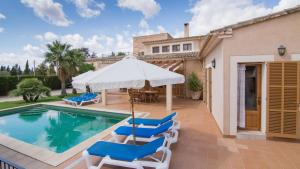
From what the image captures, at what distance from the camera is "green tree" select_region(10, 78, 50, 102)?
2502 centimetres

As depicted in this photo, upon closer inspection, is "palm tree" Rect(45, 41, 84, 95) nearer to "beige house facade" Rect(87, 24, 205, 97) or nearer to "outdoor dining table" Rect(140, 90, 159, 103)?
"beige house facade" Rect(87, 24, 205, 97)

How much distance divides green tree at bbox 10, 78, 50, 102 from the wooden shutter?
1180 inches

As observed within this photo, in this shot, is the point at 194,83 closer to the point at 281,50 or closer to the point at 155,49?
the point at 281,50

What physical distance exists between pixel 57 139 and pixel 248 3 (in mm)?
25645

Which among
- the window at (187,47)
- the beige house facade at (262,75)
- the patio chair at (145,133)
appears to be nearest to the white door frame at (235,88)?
the beige house facade at (262,75)

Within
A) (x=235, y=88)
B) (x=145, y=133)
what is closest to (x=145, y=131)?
(x=145, y=133)

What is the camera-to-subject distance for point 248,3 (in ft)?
67.5

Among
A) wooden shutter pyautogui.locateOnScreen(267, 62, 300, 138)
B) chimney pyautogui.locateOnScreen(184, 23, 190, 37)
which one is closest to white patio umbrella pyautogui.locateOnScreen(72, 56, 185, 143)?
wooden shutter pyautogui.locateOnScreen(267, 62, 300, 138)

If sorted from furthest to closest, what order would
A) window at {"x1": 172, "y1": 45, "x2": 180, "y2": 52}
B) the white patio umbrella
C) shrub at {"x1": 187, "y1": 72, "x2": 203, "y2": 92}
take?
window at {"x1": 172, "y1": 45, "x2": 180, "y2": 52}
shrub at {"x1": 187, "y1": 72, "x2": 203, "y2": 92}
the white patio umbrella

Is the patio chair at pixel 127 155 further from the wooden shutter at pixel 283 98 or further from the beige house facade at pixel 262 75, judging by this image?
the wooden shutter at pixel 283 98

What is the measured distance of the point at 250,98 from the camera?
1084cm

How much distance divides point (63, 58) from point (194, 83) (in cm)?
2280

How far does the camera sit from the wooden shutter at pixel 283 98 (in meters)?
9.06

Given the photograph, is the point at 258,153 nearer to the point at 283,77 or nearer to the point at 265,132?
the point at 265,132
